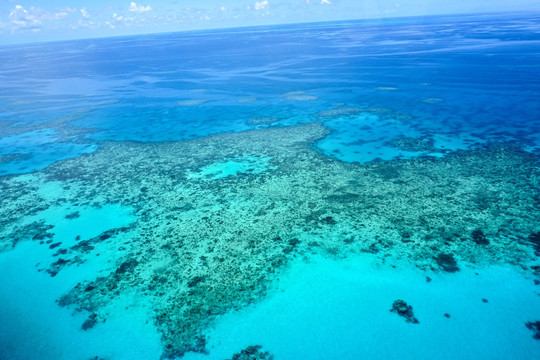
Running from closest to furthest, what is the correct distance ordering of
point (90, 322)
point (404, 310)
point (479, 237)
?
point (404, 310)
point (90, 322)
point (479, 237)

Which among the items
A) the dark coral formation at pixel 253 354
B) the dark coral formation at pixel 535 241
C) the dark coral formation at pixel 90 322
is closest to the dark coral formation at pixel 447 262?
the dark coral formation at pixel 535 241

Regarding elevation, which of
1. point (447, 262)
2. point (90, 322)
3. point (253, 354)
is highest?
point (447, 262)

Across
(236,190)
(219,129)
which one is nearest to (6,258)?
(236,190)

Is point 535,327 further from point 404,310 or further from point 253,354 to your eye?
point 253,354

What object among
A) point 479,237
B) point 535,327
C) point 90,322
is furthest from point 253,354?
point 479,237

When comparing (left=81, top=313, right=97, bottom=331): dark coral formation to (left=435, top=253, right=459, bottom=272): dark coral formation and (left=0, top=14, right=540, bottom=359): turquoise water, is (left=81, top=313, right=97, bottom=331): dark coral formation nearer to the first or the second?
(left=0, top=14, right=540, bottom=359): turquoise water

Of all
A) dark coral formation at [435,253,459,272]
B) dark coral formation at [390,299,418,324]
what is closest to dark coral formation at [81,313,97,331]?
dark coral formation at [390,299,418,324]

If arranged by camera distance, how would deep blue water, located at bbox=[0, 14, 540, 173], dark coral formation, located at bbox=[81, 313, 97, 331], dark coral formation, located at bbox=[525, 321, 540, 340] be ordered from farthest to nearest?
deep blue water, located at bbox=[0, 14, 540, 173], dark coral formation, located at bbox=[81, 313, 97, 331], dark coral formation, located at bbox=[525, 321, 540, 340]
